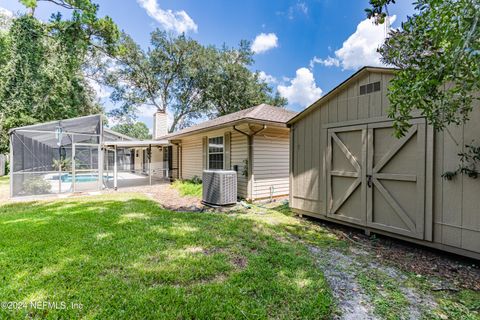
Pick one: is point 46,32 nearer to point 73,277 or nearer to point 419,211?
point 73,277

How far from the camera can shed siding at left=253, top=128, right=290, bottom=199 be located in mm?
7844

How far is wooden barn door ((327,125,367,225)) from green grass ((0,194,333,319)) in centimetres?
143

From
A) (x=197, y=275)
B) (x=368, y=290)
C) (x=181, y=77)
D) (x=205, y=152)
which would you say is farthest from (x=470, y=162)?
(x=181, y=77)

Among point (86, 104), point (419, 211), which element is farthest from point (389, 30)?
point (86, 104)

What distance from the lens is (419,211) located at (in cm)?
374

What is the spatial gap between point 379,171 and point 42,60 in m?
18.5

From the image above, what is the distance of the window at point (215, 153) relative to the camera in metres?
9.40

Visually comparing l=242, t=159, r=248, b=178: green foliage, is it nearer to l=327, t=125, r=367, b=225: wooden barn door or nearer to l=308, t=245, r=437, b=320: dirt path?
l=327, t=125, r=367, b=225: wooden barn door

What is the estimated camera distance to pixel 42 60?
45.0 ft

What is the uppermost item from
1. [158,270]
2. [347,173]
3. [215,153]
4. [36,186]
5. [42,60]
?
[42,60]

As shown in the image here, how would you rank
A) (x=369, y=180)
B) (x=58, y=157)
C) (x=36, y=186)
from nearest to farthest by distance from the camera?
(x=369, y=180), (x=36, y=186), (x=58, y=157)

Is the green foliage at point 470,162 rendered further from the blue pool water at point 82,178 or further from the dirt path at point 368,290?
the blue pool water at point 82,178

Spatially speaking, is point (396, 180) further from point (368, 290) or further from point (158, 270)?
point (158, 270)

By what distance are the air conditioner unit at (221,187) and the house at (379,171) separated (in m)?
1.94
